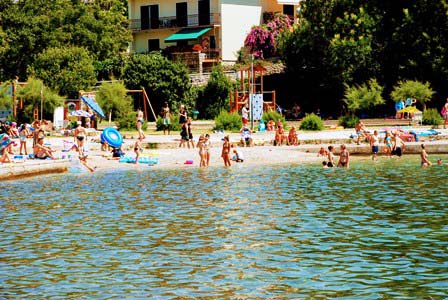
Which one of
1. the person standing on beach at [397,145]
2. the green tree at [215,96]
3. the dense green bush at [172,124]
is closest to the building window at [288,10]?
the green tree at [215,96]

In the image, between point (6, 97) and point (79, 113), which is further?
point (6, 97)

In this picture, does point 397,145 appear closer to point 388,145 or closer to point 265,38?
point 388,145

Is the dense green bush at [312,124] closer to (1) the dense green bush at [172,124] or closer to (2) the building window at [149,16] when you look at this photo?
(1) the dense green bush at [172,124]

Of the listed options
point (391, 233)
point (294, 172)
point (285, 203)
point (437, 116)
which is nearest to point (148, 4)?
point (437, 116)

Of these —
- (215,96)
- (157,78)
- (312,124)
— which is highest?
(157,78)

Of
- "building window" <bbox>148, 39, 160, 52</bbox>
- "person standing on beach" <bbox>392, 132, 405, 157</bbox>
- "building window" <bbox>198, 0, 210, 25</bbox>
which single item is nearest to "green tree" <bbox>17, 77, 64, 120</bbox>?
"person standing on beach" <bbox>392, 132, 405, 157</bbox>

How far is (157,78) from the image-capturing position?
5184 cm

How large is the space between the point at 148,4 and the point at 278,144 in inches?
1286

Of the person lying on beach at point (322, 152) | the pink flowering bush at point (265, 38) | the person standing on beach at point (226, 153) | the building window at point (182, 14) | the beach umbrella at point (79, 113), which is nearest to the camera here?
the person standing on beach at point (226, 153)

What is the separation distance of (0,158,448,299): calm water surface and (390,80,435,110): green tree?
60.0 feet

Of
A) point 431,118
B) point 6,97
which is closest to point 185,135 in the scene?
point 6,97

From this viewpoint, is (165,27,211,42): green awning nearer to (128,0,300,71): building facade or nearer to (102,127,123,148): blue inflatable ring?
(128,0,300,71): building facade

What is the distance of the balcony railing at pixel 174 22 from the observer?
62312 mm

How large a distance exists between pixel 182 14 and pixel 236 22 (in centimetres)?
422
